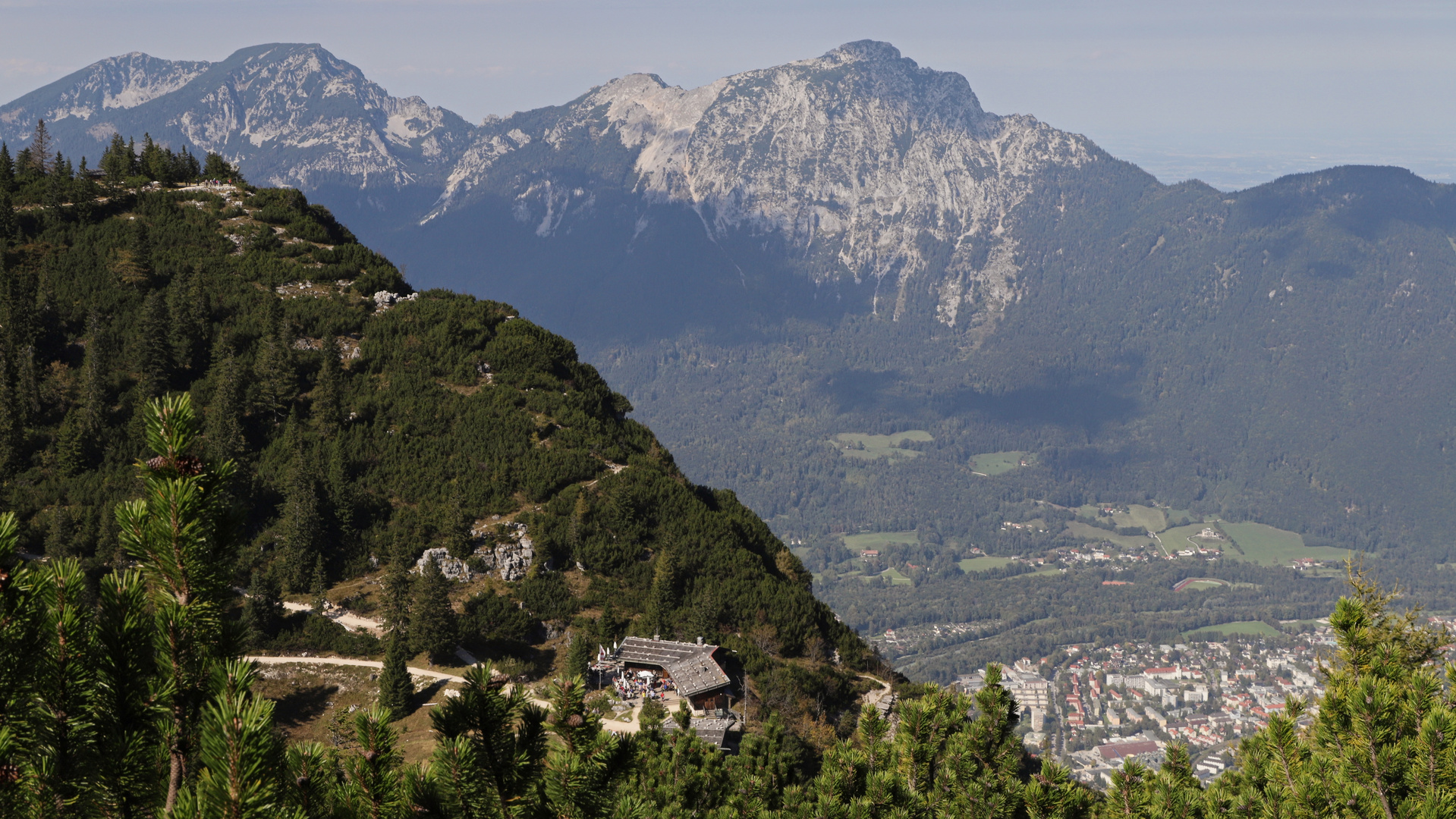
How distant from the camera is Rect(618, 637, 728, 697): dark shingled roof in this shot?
57.0 metres

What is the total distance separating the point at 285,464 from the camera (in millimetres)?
78875

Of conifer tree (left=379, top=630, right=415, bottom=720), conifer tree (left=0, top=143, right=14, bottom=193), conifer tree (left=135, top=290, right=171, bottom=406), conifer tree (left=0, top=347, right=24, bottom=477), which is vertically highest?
conifer tree (left=0, top=143, right=14, bottom=193)

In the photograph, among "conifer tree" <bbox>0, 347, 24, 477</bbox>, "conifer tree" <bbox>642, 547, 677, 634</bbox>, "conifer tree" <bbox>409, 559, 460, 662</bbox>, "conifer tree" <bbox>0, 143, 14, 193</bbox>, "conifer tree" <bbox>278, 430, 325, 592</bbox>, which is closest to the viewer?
"conifer tree" <bbox>409, 559, 460, 662</bbox>

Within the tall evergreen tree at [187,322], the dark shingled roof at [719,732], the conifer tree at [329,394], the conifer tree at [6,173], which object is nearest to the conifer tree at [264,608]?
the conifer tree at [329,394]

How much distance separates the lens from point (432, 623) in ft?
198

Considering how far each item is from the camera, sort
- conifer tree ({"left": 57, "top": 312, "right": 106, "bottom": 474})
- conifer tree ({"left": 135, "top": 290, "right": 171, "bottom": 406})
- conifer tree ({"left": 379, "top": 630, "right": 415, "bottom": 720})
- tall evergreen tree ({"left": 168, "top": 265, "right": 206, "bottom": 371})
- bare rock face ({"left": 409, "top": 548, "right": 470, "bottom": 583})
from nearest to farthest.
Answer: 1. conifer tree ({"left": 379, "top": 630, "right": 415, "bottom": 720})
2. bare rock face ({"left": 409, "top": 548, "right": 470, "bottom": 583})
3. conifer tree ({"left": 57, "top": 312, "right": 106, "bottom": 474})
4. conifer tree ({"left": 135, "top": 290, "right": 171, "bottom": 406})
5. tall evergreen tree ({"left": 168, "top": 265, "right": 206, "bottom": 371})

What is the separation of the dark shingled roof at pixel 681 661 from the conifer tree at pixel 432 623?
1087cm

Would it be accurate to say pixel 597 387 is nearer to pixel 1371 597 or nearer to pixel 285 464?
pixel 285 464

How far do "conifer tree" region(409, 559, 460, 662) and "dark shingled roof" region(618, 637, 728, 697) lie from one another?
428 inches

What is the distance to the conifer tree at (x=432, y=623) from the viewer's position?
196 ft

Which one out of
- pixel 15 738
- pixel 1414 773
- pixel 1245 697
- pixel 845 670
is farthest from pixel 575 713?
pixel 1245 697

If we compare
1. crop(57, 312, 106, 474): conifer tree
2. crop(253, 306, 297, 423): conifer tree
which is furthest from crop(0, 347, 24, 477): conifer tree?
crop(253, 306, 297, 423): conifer tree

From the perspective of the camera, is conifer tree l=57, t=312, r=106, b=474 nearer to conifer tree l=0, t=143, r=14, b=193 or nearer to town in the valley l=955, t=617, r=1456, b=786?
conifer tree l=0, t=143, r=14, b=193

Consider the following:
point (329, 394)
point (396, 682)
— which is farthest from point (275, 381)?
point (396, 682)
